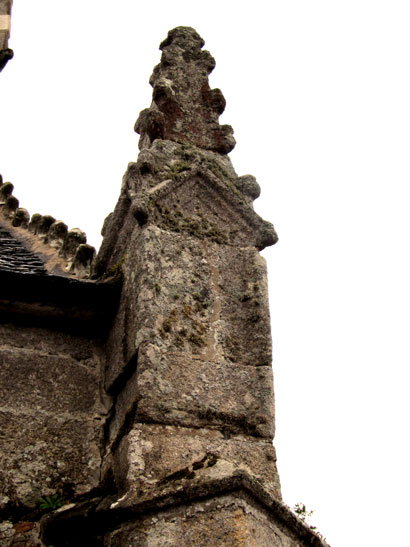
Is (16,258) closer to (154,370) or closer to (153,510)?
(154,370)

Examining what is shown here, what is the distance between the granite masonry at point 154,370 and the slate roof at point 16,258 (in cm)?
3

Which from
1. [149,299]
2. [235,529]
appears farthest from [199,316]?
[235,529]

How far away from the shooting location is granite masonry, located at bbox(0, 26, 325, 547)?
3158 millimetres

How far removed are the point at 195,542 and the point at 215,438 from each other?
1.99ft

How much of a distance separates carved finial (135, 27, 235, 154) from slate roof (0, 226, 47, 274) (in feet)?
3.63

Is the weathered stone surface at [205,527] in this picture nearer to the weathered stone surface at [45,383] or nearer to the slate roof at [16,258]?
the weathered stone surface at [45,383]

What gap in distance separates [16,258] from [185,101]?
1638 millimetres

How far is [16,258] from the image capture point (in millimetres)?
4629

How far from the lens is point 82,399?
12.9 feet

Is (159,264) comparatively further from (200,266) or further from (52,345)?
(52,345)

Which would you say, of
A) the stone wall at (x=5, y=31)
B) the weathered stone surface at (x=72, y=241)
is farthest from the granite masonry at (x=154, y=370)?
the stone wall at (x=5, y=31)

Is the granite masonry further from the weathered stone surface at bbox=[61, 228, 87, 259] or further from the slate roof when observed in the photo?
the weathered stone surface at bbox=[61, 228, 87, 259]

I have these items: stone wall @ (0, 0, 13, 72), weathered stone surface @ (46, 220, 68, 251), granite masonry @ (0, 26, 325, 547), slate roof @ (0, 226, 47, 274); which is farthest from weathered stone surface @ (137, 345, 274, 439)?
stone wall @ (0, 0, 13, 72)

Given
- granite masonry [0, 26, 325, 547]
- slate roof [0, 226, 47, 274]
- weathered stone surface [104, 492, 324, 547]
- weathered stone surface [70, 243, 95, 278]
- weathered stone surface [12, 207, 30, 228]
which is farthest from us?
weathered stone surface [12, 207, 30, 228]
